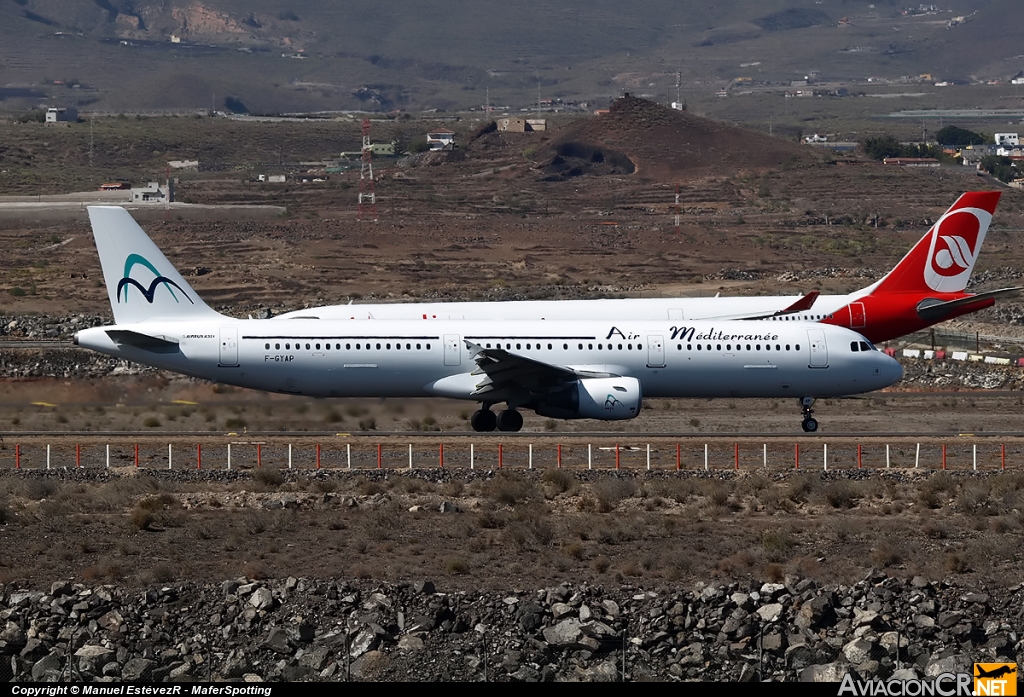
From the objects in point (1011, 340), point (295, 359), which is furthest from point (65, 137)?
point (295, 359)

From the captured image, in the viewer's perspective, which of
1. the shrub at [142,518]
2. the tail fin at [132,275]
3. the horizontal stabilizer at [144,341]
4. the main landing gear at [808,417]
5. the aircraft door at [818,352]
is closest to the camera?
the shrub at [142,518]

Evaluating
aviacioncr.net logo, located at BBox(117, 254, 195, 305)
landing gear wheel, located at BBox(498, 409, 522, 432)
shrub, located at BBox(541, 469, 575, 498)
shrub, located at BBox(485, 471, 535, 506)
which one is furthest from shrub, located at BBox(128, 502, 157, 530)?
landing gear wheel, located at BBox(498, 409, 522, 432)

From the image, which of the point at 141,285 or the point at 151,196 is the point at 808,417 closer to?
the point at 141,285

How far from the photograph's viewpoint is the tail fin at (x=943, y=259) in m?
54.1

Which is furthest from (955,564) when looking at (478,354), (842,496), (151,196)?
(151,196)

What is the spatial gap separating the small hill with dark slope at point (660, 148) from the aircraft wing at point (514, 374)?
366ft

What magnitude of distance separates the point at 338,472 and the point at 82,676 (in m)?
13.5

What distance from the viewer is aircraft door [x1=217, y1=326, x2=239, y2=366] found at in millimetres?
43281

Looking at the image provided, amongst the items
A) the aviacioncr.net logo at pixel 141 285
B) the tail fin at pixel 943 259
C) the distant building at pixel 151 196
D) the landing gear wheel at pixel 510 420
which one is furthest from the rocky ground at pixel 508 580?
the distant building at pixel 151 196

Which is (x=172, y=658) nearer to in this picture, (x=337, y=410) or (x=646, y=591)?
(x=646, y=591)

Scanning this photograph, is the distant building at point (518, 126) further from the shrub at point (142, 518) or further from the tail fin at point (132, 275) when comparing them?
the shrub at point (142, 518)

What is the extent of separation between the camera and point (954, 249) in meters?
54.8

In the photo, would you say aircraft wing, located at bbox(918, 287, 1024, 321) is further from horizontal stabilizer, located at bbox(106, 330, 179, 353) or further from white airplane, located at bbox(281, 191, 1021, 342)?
horizontal stabilizer, located at bbox(106, 330, 179, 353)

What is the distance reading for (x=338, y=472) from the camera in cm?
3781
